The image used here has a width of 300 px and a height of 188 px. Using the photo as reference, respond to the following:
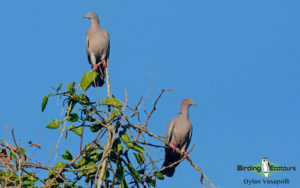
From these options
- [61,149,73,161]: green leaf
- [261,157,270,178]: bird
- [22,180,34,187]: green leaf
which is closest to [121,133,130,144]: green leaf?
[61,149,73,161]: green leaf

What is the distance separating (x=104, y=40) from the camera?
26.2ft

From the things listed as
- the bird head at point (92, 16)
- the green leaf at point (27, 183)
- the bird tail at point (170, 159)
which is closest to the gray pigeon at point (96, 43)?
the bird head at point (92, 16)

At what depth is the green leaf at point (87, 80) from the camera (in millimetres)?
3875

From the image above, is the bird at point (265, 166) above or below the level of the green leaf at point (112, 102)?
above

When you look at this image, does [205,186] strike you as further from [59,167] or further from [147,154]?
[59,167]

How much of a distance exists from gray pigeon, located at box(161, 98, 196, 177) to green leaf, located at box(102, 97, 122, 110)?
318 cm

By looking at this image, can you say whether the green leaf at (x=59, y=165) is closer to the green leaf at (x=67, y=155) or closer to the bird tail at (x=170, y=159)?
the green leaf at (x=67, y=155)

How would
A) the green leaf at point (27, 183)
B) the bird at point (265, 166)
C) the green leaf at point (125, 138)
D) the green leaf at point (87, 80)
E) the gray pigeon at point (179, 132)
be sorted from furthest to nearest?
1. the gray pigeon at point (179, 132)
2. the bird at point (265, 166)
3. the green leaf at point (87, 80)
4. the green leaf at point (125, 138)
5. the green leaf at point (27, 183)

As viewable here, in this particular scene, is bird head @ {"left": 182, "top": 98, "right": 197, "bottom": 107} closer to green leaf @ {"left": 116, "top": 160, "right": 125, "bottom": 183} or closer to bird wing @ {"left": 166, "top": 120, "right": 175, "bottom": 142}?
bird wing @ {"left": 166, "top": 120, "right": 175, "bottom": 142}

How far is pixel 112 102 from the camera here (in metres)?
3.83

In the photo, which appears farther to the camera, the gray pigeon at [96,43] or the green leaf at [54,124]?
the gray pigeon at [96,43]

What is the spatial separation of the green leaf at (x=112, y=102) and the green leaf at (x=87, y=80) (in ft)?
0.59

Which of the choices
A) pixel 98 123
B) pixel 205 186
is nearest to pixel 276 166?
pixel 205 186

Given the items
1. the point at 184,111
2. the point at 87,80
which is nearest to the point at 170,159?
the point at 184,111
